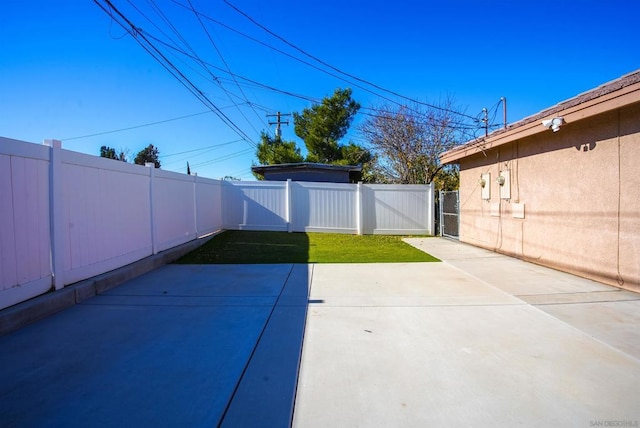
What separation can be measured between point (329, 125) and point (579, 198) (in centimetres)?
2061

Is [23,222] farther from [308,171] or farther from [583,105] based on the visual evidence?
[308,171]

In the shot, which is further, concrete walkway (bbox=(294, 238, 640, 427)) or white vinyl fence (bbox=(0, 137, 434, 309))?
white vinyl fence (bbox=(0, 137, 434, 309))

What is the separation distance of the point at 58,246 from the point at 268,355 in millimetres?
3349

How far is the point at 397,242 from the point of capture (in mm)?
11367

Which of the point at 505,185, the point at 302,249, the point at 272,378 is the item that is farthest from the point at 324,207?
the point at 272,378

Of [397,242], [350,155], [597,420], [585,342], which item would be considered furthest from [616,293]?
[350,155]

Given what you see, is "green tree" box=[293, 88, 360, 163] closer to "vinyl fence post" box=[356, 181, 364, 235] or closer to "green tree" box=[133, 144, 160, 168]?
"vinyl fence post" box=[356, 181, 364, 235]

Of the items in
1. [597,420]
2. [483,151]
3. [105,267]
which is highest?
[483,151]

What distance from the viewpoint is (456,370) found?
3.07m

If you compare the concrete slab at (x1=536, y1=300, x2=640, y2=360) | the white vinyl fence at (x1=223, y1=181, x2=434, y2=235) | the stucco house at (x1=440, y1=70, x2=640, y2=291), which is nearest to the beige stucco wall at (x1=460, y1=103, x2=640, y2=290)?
the stucco house at (x1=440, y1=70, x2=640, y2=291)

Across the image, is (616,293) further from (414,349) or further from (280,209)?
(280,209)

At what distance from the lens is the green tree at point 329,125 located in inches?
1006

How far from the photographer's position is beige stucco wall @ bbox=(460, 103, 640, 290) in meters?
5.66

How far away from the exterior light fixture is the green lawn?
3.52 m
